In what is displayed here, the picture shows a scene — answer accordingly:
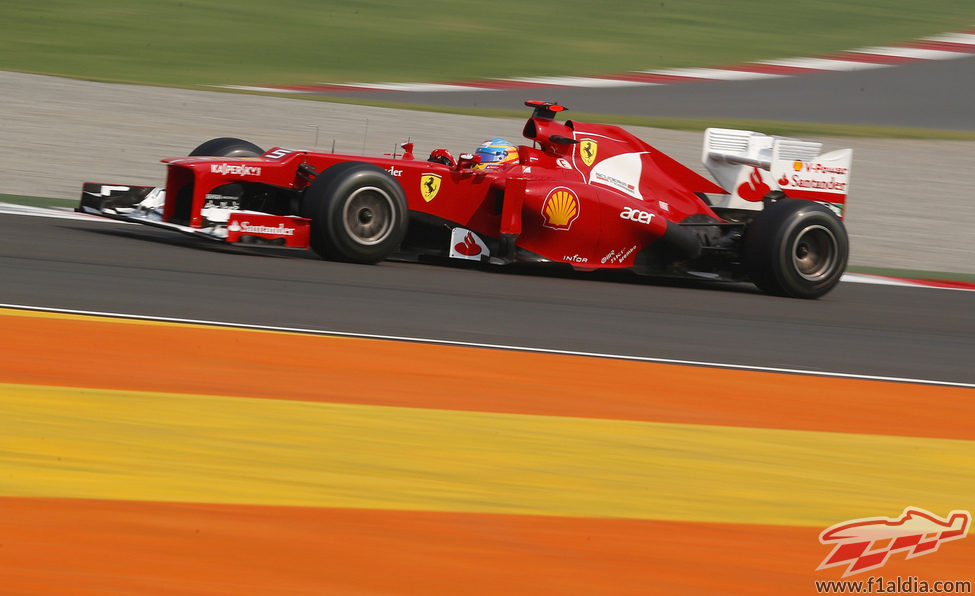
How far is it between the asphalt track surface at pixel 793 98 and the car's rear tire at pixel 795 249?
10204 millimetres

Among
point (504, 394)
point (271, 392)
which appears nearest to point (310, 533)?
point (271, 392)

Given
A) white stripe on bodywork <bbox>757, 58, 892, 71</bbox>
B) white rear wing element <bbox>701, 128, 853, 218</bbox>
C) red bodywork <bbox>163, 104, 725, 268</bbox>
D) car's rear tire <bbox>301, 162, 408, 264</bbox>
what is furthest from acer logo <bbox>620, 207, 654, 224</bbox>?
white stripe on bodywork <bbox>757, 58, 892, 71</bbox>

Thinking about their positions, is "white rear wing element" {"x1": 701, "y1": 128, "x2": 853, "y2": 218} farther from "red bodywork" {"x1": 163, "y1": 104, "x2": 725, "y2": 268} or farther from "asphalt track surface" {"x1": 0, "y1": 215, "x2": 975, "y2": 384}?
"asphalt track surface" {"x1": 0, "y1": 215, "x2": 975, "y2": 384}

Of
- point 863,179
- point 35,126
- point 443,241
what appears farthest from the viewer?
point 863,179

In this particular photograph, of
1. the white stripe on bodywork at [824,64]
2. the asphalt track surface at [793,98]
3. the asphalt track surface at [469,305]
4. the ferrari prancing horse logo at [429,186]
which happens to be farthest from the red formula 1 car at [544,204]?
the white stripe on bodywork at [824,64]

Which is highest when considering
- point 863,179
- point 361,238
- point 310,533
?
point 863,179

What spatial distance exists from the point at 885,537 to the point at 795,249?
5.62m

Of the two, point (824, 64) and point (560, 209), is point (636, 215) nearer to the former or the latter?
point (560, 209)

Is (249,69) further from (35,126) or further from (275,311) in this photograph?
(275,311)

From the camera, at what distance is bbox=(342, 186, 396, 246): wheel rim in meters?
8.06

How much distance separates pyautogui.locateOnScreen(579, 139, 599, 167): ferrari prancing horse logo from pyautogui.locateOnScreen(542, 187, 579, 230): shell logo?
0.46 metres

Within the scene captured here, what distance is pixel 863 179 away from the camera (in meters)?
15.5

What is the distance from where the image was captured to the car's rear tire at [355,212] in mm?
7984

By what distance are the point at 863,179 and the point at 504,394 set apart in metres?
11.3
